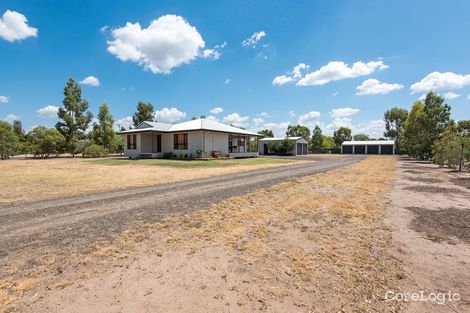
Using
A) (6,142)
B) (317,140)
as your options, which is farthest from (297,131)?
(6,142)

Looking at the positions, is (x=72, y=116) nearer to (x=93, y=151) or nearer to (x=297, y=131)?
(x=93, y=151)

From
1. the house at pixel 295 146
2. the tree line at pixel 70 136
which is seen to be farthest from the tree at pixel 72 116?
the house at pixel 295 146

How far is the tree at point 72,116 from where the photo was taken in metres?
34.4

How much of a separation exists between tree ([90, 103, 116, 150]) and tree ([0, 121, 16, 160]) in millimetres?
9814

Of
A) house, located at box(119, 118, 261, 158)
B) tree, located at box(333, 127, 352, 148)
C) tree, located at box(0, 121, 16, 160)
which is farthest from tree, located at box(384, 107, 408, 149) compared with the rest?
tree, located at box(0, 121, 16, 160)

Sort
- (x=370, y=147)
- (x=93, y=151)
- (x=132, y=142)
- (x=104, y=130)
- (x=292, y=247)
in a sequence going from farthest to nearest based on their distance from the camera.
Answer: (x=370, y=147), (x=104, y=130), (x=93, y=151), (x=132, y=142), (x=292, y=247)

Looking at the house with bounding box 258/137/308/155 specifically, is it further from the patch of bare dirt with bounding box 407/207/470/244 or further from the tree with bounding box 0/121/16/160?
the patch of bare dirt with bounding box 407/207/470/244

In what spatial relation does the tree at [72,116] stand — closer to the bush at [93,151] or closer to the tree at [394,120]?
the bush at [93,151]

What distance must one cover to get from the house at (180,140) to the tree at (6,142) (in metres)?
13.4

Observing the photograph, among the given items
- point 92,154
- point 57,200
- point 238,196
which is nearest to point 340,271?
point 238,196

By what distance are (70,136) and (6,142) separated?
779 cm

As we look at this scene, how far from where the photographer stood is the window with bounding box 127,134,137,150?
27688mm

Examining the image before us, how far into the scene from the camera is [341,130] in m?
71.8

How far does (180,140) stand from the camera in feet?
86.1
